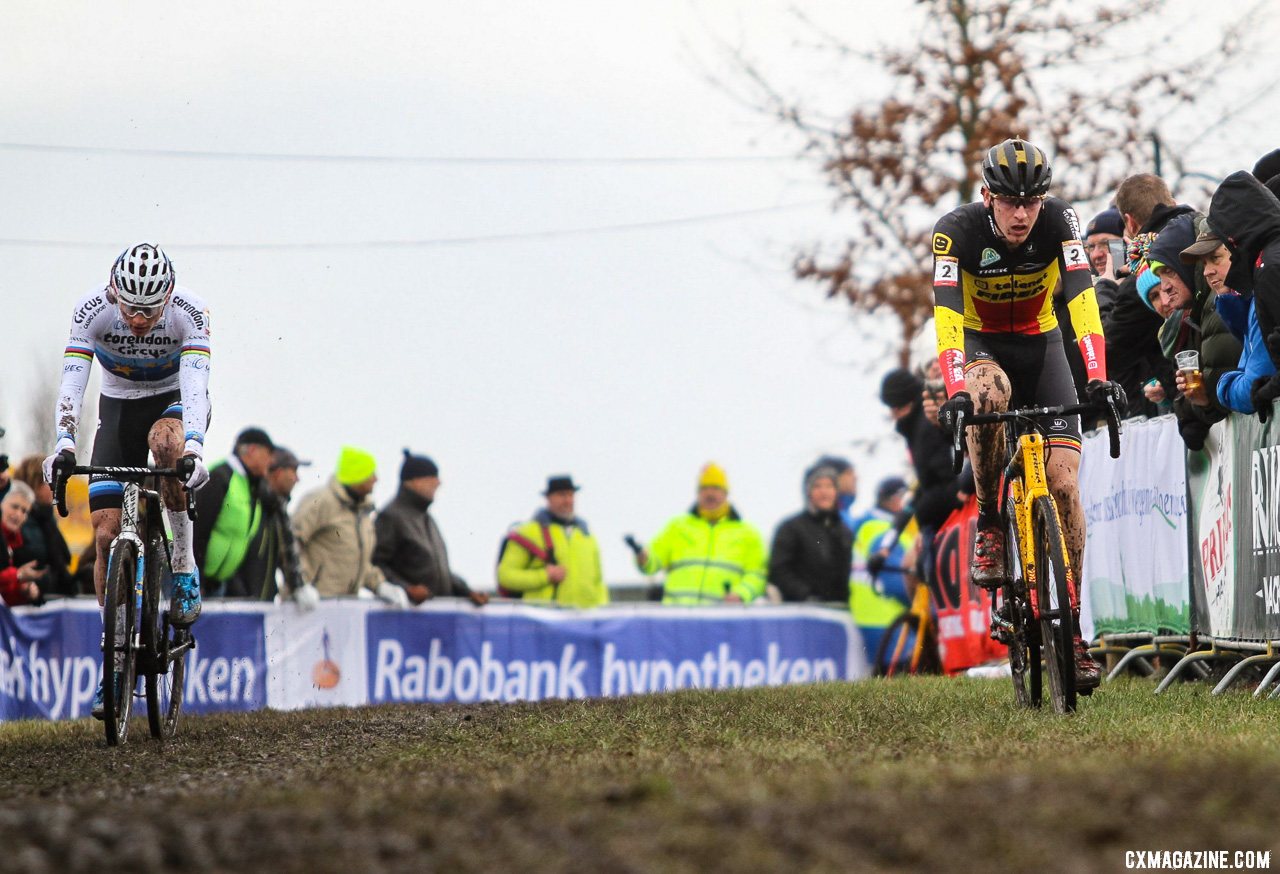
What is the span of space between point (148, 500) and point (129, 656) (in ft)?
3.02

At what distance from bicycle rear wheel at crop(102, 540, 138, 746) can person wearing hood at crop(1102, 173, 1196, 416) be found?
20.6 feet

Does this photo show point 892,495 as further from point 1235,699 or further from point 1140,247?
point 1235,699

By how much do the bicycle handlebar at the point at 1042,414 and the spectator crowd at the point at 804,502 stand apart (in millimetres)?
1333

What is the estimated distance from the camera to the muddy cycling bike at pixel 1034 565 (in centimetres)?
838

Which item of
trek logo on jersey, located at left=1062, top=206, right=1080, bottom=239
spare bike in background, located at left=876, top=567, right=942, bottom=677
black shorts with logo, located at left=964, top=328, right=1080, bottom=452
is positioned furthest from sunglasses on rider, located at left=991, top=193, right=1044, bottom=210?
spare bike in background, located at left=876, top=567, right=942, bottom=677

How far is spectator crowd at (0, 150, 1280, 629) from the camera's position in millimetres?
10203

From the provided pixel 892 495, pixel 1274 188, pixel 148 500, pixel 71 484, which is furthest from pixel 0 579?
pixel 1274 188

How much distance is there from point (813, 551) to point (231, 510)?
5940 mm

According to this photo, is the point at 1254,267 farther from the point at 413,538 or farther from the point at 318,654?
the point at 318,654

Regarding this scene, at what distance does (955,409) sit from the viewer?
8.46 metres

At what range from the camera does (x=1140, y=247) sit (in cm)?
1176

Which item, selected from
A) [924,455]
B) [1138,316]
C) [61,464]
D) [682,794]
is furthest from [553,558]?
[682,794]

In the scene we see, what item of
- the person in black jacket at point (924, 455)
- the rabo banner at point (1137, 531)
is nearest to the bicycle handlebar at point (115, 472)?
the rabo banner at point (1137, 531)

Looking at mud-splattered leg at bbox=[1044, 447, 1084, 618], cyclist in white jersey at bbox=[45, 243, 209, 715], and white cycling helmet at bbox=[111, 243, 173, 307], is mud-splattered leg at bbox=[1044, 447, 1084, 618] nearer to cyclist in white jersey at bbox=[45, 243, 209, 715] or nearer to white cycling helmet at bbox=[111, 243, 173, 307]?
cyclist in white jersey at bbox=[45, 243, 209, 715]
